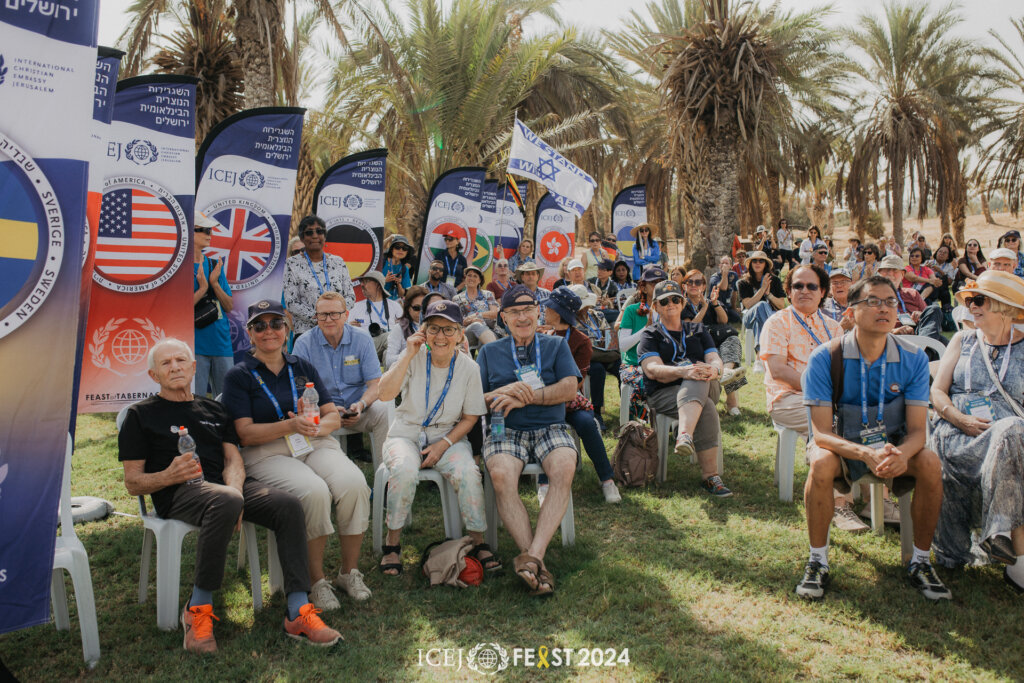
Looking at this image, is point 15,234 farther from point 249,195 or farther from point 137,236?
point 249,195

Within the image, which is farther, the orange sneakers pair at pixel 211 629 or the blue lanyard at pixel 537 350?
the blue lanyard at pixel 537 350

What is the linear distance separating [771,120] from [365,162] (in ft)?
35.1

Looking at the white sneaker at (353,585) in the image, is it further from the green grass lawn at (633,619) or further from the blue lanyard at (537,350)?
the blue lanyard at (537,350)

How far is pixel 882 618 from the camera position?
11.3ft

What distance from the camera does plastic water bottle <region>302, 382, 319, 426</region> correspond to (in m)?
3.90

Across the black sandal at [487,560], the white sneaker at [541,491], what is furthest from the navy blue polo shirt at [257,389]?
the white sneaker at [541,491]

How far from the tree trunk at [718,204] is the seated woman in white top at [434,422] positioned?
12554mm

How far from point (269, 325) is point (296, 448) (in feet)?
2.38

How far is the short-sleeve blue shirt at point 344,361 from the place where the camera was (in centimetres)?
512

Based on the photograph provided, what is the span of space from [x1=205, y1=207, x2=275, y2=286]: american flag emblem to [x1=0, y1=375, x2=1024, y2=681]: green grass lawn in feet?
7.56

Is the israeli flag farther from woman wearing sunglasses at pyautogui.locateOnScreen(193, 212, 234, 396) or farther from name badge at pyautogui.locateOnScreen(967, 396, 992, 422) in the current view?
name badge at pyautogui.locateOnScreen(967, 396, 992, 422)

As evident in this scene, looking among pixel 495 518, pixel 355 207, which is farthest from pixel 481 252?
pixel 495 518

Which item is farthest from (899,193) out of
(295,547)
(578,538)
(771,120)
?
(295,547)

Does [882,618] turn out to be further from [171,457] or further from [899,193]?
[899,193]
